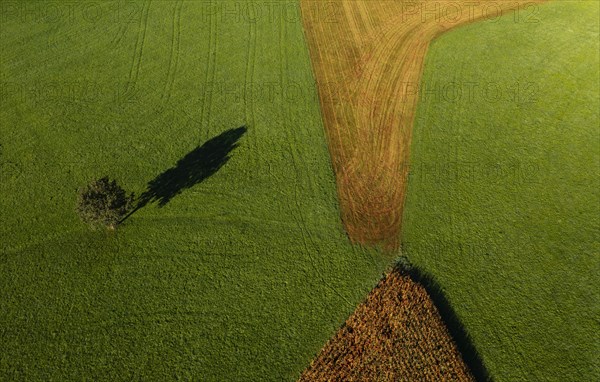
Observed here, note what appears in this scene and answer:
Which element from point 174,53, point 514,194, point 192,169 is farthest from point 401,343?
point 174,53

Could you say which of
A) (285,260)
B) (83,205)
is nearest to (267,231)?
(285,260)

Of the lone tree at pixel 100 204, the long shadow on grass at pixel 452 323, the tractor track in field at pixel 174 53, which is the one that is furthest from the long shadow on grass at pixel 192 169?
the long shadow on grass at pixel 452 323

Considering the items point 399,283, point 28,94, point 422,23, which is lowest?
point 399,283

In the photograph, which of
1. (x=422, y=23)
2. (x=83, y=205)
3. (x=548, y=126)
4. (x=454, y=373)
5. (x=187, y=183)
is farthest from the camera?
(x=422, y=23)

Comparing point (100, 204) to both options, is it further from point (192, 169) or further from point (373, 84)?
point (373, 84)

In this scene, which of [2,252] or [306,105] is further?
[306,105]

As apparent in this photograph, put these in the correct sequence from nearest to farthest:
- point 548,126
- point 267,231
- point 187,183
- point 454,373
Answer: point 454,373 < point 267,231 < point 187,183 < point 548,126

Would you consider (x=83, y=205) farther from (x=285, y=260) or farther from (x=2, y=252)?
(x=285, y=260)

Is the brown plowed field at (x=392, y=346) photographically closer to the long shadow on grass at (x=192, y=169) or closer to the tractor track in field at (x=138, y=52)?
the long shadow on grass at (x=192, y=169)
